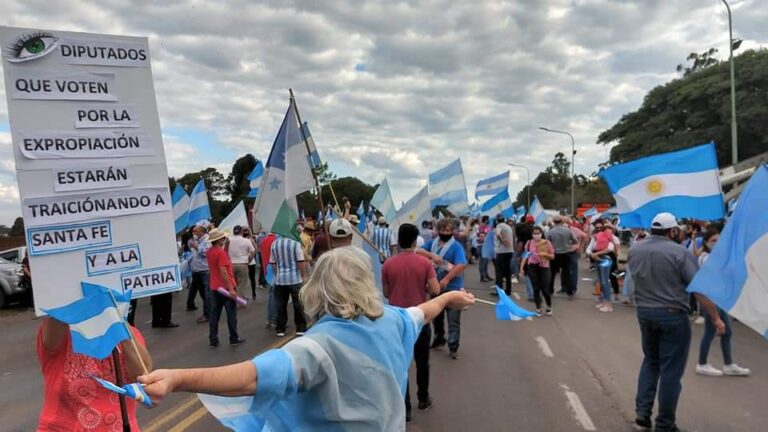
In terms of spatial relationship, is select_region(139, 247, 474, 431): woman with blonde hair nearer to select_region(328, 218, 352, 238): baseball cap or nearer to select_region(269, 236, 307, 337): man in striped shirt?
select_region(328, 218, 352, 238): baseball cap

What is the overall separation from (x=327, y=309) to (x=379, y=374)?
0.30 metres

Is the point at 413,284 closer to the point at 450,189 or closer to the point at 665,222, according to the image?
the point at 665,222

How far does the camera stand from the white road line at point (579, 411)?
507cm

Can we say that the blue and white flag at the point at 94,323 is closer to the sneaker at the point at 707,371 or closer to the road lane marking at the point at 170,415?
the road lane marking at the point at 170,415

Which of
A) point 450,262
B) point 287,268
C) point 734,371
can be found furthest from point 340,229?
point 734,371

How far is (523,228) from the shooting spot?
45.6 feet

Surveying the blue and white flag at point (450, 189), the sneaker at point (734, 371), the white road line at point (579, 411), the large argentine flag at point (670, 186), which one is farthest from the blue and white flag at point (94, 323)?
the blue and white flag at point (450, 189)

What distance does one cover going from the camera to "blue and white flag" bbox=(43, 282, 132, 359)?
217cm

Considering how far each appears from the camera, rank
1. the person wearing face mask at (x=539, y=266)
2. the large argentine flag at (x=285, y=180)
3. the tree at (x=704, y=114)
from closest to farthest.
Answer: the large argentine flag at (x=285, y=180), the person wearing face mask at (x=539, y=266), the tree at (x=704, y=114)

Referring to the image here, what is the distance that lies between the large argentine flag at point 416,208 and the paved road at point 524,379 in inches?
202

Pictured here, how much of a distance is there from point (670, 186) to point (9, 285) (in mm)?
14281

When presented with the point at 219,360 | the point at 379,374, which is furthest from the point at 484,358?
the point at 379,374

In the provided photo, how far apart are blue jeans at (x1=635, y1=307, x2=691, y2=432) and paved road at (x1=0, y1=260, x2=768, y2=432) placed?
1.16ft

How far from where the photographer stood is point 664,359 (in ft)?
15.8
